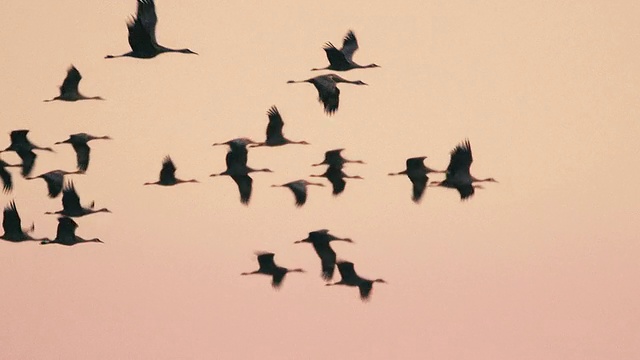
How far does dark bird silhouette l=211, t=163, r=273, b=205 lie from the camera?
226 ft

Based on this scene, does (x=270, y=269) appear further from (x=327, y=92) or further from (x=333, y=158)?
(x=327, y=92)

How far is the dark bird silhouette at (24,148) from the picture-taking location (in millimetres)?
69500

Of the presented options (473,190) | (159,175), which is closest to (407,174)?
(473,190)

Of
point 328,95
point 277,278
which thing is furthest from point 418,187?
point 277,278

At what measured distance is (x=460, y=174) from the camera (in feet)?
219

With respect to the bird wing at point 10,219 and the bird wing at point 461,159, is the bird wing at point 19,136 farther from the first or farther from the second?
the bird wing at point 461,159

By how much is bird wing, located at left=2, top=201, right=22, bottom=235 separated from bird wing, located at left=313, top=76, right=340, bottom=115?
9.07m

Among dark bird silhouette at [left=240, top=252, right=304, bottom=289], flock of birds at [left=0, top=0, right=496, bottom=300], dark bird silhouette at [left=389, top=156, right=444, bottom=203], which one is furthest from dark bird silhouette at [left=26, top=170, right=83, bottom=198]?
dark bird silhouette at [left=389, top=156, right=444, bottom=203]

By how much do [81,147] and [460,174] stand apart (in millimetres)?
10026

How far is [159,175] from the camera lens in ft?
230

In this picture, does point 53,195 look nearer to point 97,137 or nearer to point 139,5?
point 97,137

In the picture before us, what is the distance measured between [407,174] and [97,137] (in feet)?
26.1

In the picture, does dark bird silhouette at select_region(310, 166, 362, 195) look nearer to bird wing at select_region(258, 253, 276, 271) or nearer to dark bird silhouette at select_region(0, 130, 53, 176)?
bird wing at select_region(258, 253, 276, 271)

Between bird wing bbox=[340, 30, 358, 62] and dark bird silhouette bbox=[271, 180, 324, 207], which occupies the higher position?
bird wing bbox=[340, 30, 358, 62]
